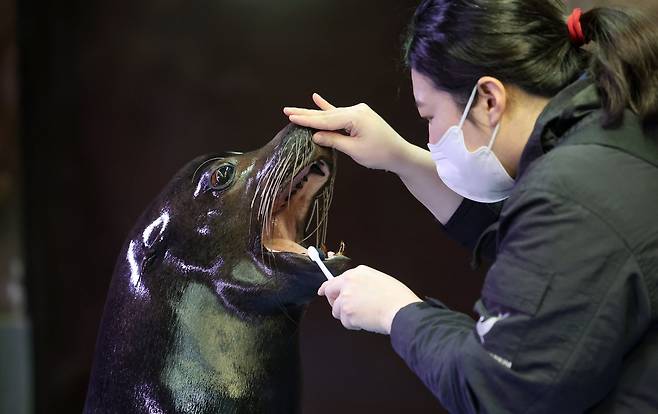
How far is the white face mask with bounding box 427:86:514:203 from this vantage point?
1192 millimetres

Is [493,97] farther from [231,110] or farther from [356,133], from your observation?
[231,110]

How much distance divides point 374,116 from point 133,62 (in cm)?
104

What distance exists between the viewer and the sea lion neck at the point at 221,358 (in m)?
1.30

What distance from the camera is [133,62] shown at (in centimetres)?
226

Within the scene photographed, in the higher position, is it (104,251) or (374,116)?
(374,116)

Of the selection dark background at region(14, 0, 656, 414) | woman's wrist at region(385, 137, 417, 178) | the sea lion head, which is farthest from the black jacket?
dark background at region(14, 0, 656, 414)

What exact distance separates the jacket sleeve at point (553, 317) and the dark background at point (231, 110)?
124 centimetres

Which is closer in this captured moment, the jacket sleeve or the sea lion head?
the jacket sleeve

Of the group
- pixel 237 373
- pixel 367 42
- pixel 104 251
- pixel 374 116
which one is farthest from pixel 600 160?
pixel 104 251

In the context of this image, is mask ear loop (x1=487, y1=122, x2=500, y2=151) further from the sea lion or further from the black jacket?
the sea lion

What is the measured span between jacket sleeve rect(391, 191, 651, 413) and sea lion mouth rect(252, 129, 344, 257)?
1.34 ft

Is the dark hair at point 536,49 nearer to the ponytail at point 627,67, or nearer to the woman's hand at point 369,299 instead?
the ponytail at point 627,67

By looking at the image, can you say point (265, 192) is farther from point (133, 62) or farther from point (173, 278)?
point (133, 62)

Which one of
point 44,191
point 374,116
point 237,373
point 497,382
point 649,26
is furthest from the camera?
point 44,191
